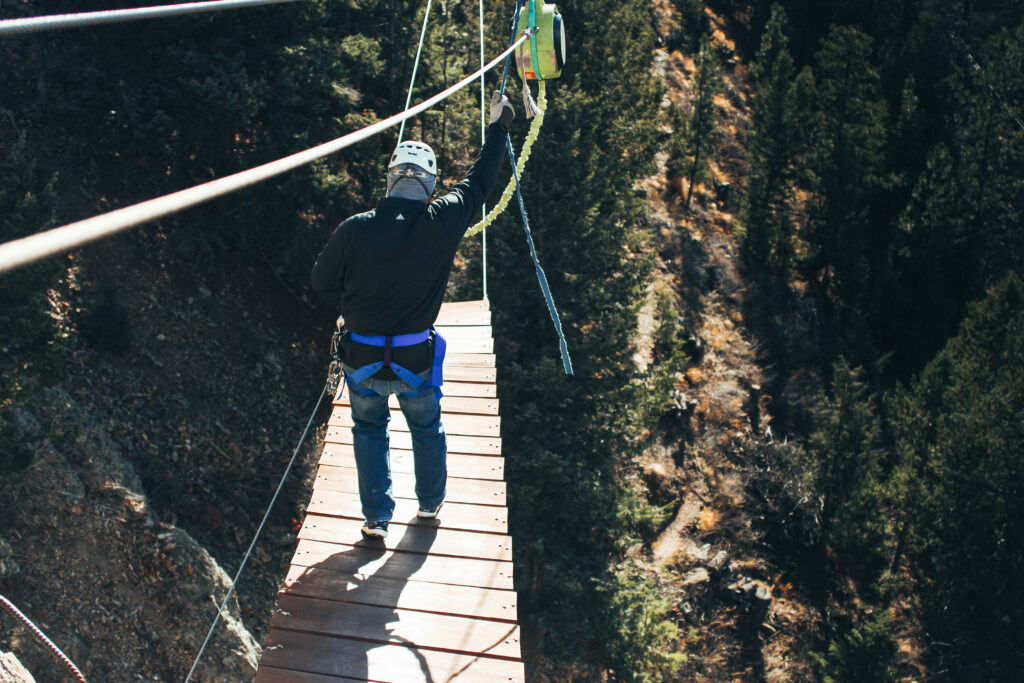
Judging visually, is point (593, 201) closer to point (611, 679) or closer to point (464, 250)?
point (464, 250)

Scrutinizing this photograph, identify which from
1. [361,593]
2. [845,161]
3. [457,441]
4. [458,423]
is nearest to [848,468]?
[845,161]

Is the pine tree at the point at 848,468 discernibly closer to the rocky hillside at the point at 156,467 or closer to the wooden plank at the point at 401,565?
the rocky hillside at the point at 156,467

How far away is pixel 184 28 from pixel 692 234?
14.8m

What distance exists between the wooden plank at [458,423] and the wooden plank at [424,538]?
0.94 m

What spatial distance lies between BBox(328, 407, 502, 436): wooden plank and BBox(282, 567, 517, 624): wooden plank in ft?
4.48

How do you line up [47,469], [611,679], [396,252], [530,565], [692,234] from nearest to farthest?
[396,252] → [47,469] → [530,565] → [611,679] → [692,234]

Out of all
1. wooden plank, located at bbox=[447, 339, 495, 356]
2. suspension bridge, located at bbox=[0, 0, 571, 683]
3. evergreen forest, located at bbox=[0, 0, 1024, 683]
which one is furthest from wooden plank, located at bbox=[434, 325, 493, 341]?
evergreen forest, located at bbox=[0, 0, 1024, 683]

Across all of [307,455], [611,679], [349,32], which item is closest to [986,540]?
[611,679]

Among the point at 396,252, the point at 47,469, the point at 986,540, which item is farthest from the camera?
the point at 986,540

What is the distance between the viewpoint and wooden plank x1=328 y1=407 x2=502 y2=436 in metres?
5.31

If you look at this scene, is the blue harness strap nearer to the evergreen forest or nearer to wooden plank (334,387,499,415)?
wooden plank (334,387,499,415)

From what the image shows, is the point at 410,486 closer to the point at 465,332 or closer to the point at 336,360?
the point at 336,360

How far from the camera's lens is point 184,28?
454 inches

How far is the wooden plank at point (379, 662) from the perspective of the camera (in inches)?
143
